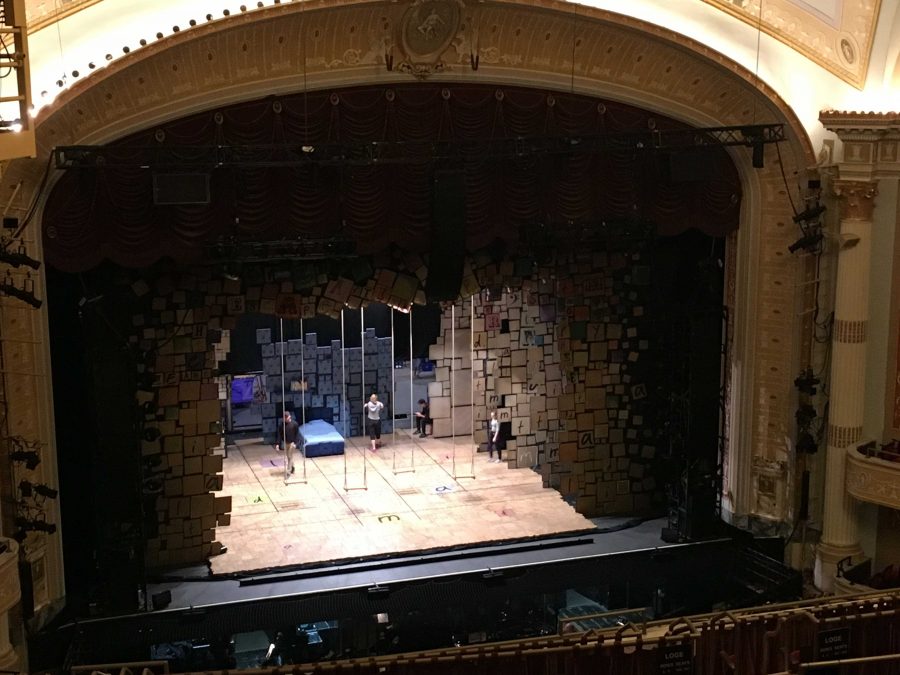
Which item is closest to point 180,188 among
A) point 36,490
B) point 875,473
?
point 36,490

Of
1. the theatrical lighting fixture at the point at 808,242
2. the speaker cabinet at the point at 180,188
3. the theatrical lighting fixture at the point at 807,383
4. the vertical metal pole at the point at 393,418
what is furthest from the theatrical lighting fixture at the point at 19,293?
the theatrical lighting fixture at the point at 807,383

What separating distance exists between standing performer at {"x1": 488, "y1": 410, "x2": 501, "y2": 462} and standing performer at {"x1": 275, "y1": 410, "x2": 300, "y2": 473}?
2.65 m

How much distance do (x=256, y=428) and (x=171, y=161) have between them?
665 centimetres

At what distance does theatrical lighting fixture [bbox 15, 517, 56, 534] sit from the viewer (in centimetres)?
1020

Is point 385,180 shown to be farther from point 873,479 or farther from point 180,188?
point 873,479

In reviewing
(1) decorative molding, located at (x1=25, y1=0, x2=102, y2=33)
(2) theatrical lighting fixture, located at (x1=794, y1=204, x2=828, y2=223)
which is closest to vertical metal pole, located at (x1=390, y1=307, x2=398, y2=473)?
(2) theatrical lighting fixture, located at (x1=794, y1=204, x2=828, y2=223)

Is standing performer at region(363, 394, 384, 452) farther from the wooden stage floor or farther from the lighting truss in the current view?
the lighting truss

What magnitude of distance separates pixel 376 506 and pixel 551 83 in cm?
552

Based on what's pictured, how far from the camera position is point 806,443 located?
12.4 meters

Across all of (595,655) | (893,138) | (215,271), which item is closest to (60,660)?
(215,271)

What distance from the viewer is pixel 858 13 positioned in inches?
465

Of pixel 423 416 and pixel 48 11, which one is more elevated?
pixel 48 11

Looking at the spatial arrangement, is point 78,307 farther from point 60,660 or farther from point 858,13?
point 858,13

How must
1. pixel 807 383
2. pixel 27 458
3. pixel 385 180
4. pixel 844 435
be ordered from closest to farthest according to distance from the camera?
pixel 27 458, pixel 385 180, pixel 844 435, pixel 807 383
